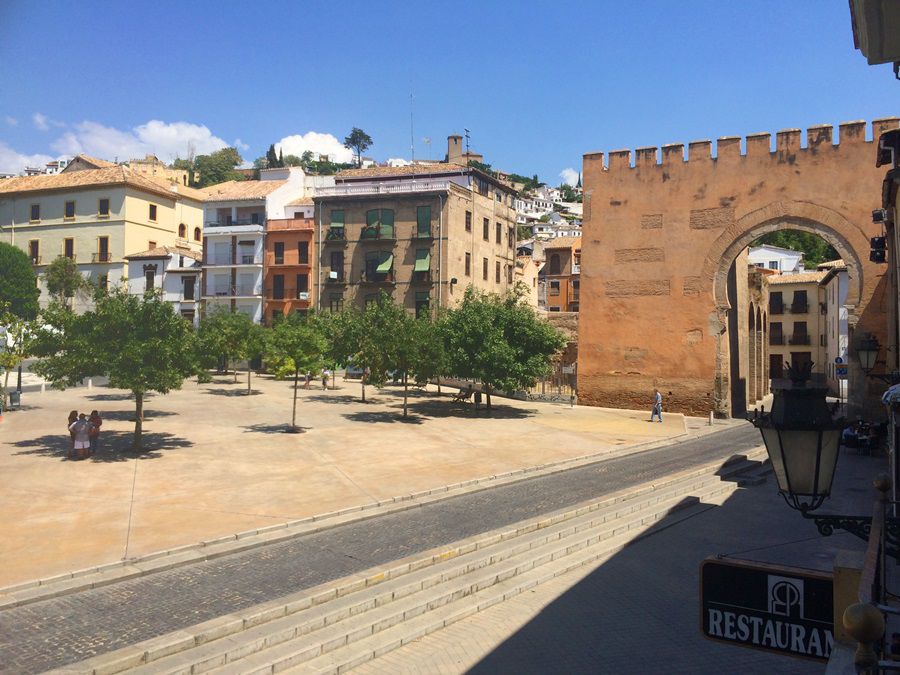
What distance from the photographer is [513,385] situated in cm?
2617

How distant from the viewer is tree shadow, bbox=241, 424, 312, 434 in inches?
831

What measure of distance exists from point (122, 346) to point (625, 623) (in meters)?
13.4

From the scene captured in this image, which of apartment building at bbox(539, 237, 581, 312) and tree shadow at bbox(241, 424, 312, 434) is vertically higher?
apartment building at bbox(539, 237, 581, 312)

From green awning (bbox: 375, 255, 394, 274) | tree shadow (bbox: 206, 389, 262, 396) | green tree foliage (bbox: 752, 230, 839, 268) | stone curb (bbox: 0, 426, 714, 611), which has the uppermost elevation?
green tree foliage (bbox: 752, 230, 839, 268)

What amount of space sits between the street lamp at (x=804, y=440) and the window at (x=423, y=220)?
40275mm

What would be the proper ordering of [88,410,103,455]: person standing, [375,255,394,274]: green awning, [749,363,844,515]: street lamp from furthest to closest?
[375,255,394,274]: green awning, [88,410,103,455]: person standing, [749,363,844,515]: street lamp

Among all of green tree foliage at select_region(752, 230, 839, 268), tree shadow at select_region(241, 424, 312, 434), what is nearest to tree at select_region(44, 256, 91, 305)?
tree shadow at select_region(241, 424, 312, 434)

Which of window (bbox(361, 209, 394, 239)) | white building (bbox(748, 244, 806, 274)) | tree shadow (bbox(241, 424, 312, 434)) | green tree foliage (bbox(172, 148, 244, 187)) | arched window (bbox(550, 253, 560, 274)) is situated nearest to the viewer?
tree shadow (bbox(241, 424, 312, 434))

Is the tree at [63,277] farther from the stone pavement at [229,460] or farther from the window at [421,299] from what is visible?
the window at [421,299]

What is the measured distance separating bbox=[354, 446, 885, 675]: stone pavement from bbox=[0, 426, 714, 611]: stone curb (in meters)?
3.76

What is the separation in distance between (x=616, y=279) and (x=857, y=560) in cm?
2790

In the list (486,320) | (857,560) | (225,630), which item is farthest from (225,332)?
(857,560)

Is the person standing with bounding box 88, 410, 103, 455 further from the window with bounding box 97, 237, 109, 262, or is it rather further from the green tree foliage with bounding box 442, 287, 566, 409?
the window with bounding box 97, 237, 109, 262

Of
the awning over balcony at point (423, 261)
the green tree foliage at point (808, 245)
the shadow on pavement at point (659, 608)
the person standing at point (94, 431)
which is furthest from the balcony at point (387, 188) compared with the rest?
the green tree foliage at point (808, 245)
